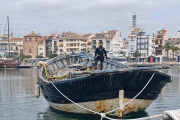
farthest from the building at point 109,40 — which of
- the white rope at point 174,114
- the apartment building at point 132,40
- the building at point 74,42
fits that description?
the white rope at point 174,114

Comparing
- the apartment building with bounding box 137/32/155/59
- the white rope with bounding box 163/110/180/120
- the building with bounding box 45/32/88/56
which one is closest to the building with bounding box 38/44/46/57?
the building with bounding box 45/32/88/56

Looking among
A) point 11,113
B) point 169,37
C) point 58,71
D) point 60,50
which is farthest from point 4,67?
point 11,113

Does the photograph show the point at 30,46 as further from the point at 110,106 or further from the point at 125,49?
the point at 110,106

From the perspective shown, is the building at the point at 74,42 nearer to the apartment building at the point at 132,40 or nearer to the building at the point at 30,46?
the building at the point at 30,46

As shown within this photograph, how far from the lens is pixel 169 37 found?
123 meters

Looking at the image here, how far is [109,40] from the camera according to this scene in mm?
112312

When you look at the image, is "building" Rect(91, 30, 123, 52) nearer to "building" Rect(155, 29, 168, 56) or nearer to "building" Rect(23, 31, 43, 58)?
"building" Rect(155, 29, 168, 56)

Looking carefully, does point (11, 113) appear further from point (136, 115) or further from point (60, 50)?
point (60, 50)

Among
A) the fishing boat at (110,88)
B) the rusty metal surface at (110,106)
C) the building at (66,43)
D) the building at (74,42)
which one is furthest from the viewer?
the building at (66,43)

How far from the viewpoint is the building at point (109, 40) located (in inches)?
4323

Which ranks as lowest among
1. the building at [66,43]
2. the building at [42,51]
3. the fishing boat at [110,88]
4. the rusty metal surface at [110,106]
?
the rusty metal surface at [110,106]

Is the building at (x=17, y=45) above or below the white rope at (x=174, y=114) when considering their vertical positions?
above

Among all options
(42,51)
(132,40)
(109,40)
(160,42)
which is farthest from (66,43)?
(160,42)

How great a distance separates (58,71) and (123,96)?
35.2 feet
